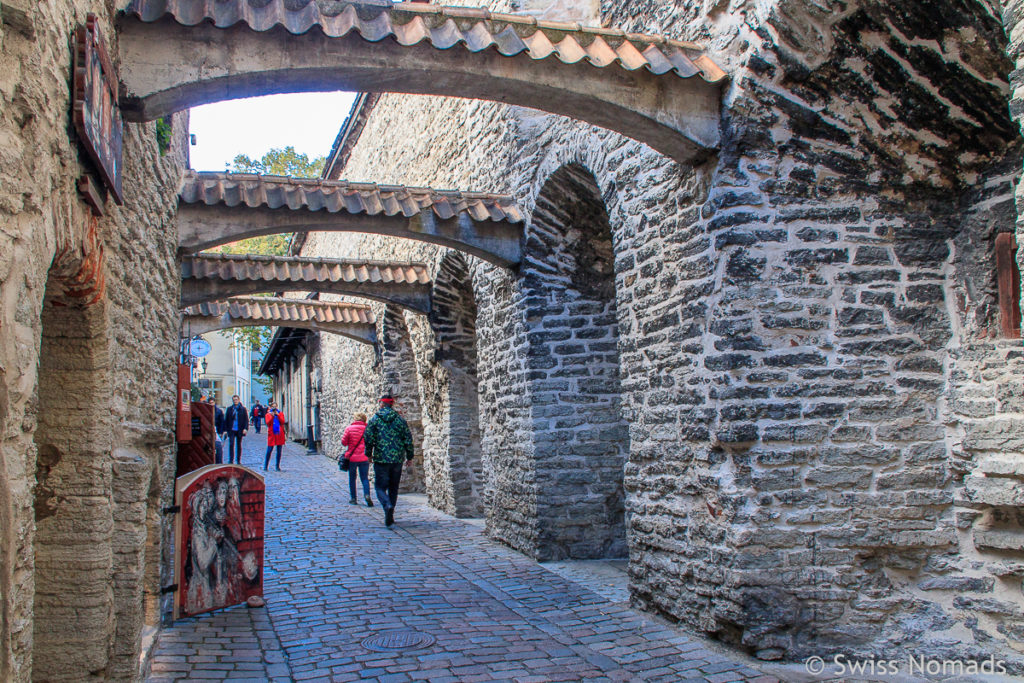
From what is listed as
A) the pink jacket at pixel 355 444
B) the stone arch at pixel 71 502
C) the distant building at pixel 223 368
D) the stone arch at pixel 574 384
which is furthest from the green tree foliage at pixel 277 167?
the stone arch at pixel 71 502

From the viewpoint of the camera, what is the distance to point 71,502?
313cm

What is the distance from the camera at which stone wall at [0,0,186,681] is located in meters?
2.04

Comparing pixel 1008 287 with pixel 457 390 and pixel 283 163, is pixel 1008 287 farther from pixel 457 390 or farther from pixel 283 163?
pixel 283 163

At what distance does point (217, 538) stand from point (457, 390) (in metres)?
4.73

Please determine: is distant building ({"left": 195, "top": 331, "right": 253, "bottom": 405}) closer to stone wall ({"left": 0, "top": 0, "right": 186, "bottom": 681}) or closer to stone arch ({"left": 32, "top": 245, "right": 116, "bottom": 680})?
stone wall ({"left": 0, "top": 0, "right": 186, "bottom": 681})

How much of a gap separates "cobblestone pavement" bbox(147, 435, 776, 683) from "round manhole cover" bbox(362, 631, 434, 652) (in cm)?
5

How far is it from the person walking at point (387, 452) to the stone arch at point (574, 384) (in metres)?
2.59

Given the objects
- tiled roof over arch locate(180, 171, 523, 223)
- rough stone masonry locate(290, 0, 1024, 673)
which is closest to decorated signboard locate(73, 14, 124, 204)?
rough stone masonry locate(290, 0, 1024, 673)

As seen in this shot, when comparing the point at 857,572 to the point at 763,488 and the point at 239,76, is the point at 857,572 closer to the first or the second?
the point at 763,488

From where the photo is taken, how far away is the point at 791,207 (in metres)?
4.33

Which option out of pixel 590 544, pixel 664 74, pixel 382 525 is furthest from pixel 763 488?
pixel 382 525

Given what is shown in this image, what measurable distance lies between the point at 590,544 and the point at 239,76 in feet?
15.2

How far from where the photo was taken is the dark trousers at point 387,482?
8.90 metres

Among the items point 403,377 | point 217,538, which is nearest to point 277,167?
point 403,377
